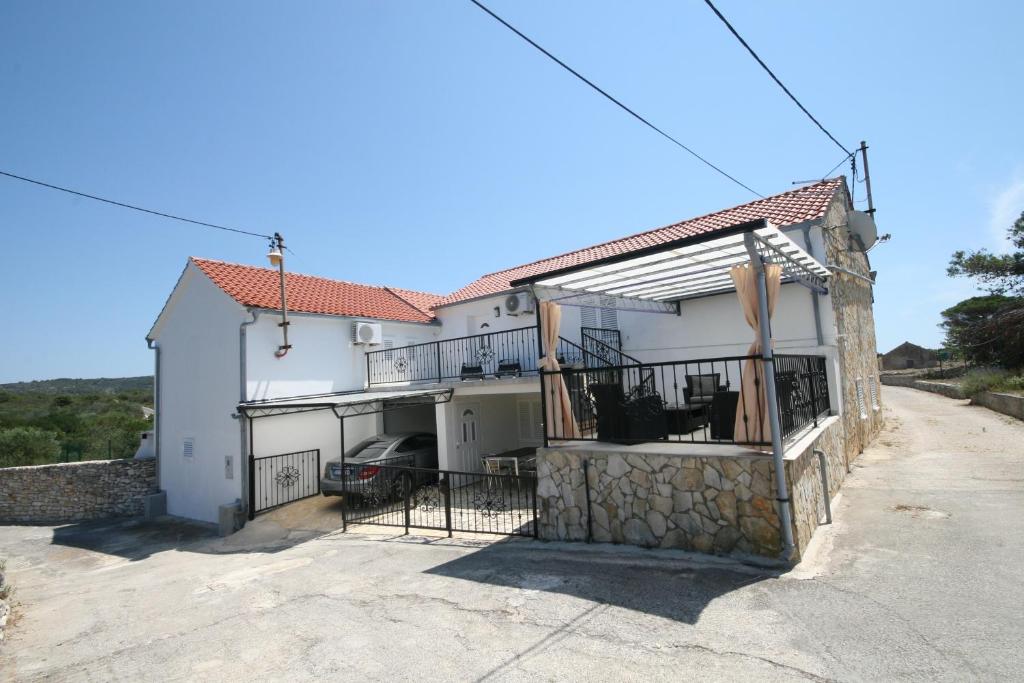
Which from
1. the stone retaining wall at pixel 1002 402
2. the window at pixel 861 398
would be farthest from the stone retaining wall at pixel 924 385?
the window at pixel 861 398

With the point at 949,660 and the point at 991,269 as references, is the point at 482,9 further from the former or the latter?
the point at 991,269

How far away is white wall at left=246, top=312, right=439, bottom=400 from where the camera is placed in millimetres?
11133

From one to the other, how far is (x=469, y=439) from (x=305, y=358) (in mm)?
4567

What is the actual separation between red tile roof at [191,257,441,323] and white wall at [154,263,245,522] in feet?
1.23

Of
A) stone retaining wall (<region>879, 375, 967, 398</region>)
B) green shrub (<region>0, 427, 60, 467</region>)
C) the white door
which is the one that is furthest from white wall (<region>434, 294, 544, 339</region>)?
stone retaining wall (<region>879, 375, 967, 398</region>)

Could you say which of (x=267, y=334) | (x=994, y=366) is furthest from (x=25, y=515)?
(x=994, y=366)

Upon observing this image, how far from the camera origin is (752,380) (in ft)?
17.8

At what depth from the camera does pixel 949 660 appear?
3199 millimetres

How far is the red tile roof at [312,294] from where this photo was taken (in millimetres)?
11797

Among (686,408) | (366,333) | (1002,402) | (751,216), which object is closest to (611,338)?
(751,216)

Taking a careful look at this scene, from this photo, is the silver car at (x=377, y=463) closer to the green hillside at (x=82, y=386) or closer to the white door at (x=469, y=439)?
the white door at (x=469, y=439)

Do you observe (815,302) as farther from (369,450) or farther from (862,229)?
(369,450)

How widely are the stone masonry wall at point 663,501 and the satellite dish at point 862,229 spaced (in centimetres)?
764

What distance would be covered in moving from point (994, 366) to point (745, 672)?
86.4ft
